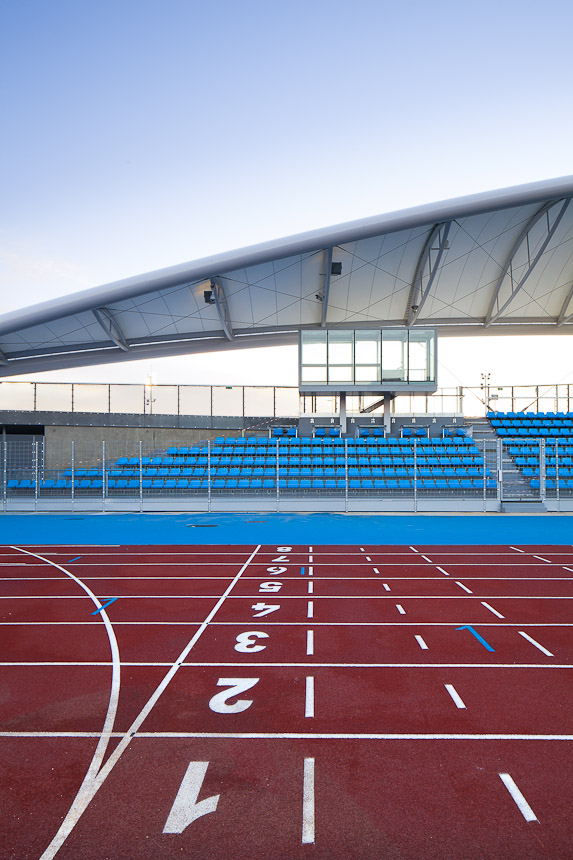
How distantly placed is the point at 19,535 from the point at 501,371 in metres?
32.1

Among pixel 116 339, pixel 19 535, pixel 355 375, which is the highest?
pixel 116 339

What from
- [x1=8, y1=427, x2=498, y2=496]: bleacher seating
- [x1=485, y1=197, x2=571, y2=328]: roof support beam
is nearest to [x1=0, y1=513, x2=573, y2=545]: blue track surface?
[x1=8, y1=427, x2=498, y2=496]: bleacher seating

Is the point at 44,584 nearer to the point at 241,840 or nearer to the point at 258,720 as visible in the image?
the point at 258,720

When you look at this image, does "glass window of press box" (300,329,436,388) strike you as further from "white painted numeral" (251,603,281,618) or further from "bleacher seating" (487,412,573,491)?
"white painted numeral" (251,603,281,618)

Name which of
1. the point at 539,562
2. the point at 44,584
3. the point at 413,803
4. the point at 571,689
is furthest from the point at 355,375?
the point at 413,803

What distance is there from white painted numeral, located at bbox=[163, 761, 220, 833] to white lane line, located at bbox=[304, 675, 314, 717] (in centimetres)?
110

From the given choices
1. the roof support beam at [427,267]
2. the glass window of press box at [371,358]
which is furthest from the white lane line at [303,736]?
the glass window of press box at [371,358]

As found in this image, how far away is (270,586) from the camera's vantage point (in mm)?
8805

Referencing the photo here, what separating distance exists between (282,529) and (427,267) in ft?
50.8

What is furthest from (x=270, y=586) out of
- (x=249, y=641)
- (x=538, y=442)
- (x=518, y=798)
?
(x=538, y=442)

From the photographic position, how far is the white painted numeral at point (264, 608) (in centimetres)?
729

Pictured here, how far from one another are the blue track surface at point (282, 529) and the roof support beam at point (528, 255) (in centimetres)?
1140

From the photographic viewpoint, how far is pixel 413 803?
3.27 meters

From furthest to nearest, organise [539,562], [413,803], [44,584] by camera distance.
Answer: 1. [539,562]
2. [44,584]
3. [413,803]
